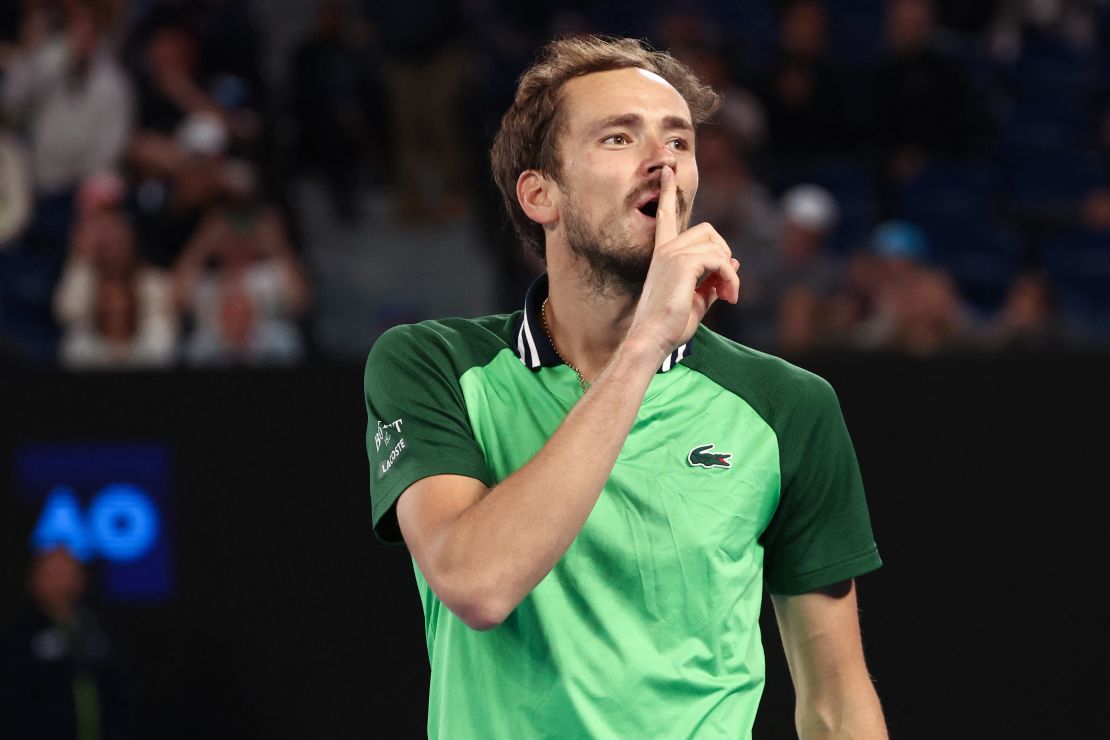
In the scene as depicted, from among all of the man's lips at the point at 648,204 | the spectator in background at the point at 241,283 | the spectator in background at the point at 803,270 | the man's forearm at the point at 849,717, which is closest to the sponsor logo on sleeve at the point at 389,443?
the man's lips at the point at 648,204

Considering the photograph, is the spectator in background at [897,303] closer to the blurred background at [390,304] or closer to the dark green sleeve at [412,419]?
the blurred background at [390,304]

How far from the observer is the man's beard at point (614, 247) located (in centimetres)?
272

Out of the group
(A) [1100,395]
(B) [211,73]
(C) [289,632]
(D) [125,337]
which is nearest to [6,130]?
(B) [211,73]

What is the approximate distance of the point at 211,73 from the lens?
9.59 meters

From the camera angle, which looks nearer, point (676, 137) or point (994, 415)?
point (676, 137)

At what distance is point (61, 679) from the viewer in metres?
6.56

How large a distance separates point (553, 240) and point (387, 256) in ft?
21.5

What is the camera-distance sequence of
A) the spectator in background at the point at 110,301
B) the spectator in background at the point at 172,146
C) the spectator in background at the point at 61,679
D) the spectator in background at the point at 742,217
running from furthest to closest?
the spectator in background at the point at 172,146 < the spectator in background at the point at 742,217 < the spectator in background at the point at 110,301 < the spectator in background at the point at 61,679

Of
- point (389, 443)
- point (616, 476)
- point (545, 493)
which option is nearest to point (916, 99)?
point (616, 476)

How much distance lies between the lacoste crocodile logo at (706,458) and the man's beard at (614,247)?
0.31 m

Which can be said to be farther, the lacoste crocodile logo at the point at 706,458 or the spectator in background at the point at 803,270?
the spectator in background at the point at 803,270

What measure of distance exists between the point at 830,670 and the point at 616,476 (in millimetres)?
543

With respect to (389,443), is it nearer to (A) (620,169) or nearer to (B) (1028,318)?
(A) (620,169)

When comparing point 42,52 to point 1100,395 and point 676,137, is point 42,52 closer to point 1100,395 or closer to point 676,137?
point 1100,395
